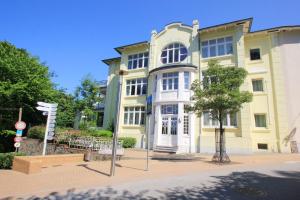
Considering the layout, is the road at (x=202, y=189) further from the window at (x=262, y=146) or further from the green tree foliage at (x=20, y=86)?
the green tree foliage at (x=20, y=86)

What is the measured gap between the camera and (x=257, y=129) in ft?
69.7

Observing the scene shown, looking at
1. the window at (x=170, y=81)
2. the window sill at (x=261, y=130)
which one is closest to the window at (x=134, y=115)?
the window at (x=170, y=81)

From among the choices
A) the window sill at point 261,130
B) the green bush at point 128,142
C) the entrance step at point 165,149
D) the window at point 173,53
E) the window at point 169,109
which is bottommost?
the entrance step at point 165,149

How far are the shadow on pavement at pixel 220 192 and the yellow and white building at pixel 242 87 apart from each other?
11996 mm

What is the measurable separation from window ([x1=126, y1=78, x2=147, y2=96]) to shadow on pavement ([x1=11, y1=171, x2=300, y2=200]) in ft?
63.8

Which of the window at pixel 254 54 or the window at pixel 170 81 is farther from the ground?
the window at pixel 254 54

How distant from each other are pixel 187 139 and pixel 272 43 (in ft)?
41.5

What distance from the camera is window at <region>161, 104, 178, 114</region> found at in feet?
75.2

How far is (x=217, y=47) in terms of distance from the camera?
915 inches

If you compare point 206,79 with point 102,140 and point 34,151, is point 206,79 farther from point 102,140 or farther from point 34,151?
point 34,151

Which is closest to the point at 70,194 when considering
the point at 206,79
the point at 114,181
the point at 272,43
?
the point at 114,181

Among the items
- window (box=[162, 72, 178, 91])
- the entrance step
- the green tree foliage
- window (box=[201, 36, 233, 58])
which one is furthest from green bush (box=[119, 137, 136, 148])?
window (box=[201, 36, 233, 58])

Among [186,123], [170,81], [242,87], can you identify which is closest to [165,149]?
[186,123]

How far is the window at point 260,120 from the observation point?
21.4m
